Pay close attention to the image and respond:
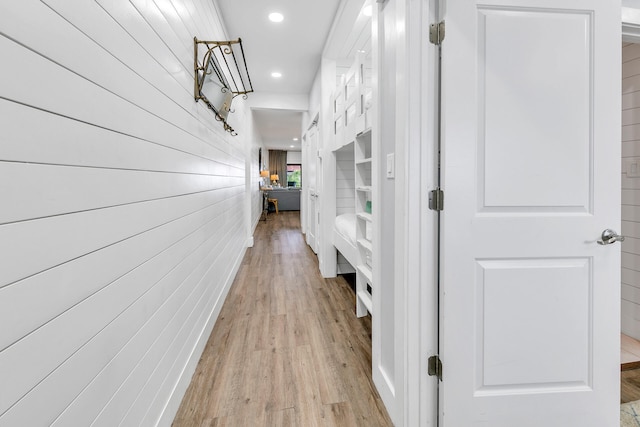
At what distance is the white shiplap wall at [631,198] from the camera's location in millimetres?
2080

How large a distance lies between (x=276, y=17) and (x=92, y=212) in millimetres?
2878

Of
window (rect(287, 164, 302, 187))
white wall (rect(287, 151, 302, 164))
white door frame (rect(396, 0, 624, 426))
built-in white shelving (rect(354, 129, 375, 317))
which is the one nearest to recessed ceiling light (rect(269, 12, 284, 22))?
built-in white shelving (rect(354, 129, 375, 317))

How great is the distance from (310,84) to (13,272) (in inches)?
192

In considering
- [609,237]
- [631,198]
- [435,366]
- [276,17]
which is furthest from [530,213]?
[276,17]

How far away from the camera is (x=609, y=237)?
1284mm

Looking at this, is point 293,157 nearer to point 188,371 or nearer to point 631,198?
point 631,198

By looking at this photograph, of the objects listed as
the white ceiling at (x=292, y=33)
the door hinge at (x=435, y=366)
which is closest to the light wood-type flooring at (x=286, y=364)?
the door hinge at (x=435, y=366)

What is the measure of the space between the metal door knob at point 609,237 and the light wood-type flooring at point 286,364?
122 cm

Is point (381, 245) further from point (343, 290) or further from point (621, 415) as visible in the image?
point (343, 290)

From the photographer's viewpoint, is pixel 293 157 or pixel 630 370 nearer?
pixel 630 370

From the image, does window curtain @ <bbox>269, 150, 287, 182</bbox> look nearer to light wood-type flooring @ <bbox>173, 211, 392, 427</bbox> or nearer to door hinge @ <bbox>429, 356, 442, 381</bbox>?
light wood-type flooring @ <bbox>173, 211, 392, 427</bbox>

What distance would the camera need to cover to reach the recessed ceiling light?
115 inches

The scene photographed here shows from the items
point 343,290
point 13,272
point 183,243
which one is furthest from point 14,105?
point 343,290

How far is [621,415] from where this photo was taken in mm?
1467
